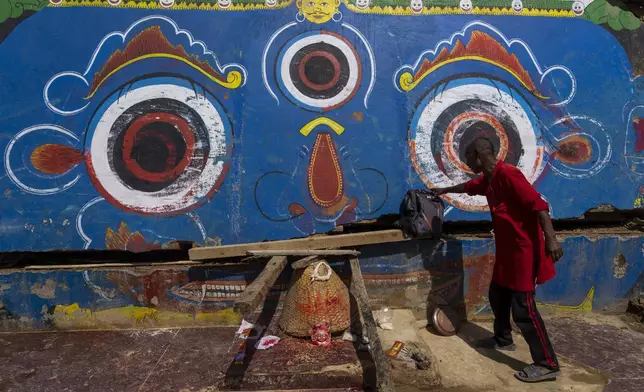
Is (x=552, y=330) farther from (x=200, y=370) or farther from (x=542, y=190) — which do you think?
(x=200, y=370)

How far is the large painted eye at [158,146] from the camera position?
14.7ft

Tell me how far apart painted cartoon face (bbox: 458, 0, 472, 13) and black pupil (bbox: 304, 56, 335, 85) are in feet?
4.98

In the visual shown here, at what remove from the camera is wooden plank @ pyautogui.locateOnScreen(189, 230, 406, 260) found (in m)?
4.34

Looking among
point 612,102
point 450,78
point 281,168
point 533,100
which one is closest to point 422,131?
point 450,78

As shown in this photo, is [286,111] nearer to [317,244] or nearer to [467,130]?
[317,244]

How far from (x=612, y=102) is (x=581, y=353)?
2.70 m

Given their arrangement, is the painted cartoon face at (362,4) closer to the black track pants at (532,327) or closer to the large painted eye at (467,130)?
the large painted eye at (467,130)

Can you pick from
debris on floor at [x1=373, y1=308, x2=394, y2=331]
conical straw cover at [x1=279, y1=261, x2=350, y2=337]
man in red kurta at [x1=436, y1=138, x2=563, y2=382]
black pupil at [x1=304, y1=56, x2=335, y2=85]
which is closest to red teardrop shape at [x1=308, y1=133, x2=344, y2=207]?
black pupil at [x1=304, y1=56, x2=335, y2=85]

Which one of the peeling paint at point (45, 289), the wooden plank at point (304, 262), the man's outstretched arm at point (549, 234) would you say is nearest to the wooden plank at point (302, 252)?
the wooden plank at point (304, 262)

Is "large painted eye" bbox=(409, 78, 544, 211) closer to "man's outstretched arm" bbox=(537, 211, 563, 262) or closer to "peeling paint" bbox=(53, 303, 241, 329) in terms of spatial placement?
"man's outstretched arm" bbox=(537, 211, 563, 262)

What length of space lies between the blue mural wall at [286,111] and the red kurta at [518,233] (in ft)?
3.59

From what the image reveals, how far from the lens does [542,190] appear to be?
4734 mm

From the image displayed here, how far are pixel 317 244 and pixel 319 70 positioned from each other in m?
1.82

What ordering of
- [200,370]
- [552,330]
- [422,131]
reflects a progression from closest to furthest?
[200,370] < [552,330] < [422,131]
